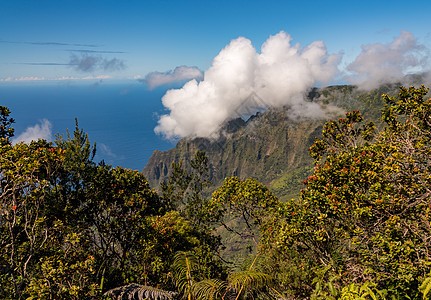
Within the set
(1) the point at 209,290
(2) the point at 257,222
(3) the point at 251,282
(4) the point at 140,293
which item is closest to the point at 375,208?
(3) the point at 251,282

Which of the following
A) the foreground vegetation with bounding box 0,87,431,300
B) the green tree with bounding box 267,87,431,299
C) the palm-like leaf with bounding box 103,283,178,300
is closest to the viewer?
the foreground vegetation with bounding box 0,87,431,300

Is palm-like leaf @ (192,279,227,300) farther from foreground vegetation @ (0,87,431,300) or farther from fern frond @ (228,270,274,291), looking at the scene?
fern frond @ (228,270,274,291)

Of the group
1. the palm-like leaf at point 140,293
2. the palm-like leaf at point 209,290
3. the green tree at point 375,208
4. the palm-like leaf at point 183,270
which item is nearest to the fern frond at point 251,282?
the palm-like leaf at point 209,290

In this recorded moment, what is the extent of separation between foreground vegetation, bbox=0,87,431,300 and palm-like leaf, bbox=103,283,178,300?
0.06 meters

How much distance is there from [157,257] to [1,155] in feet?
27.2

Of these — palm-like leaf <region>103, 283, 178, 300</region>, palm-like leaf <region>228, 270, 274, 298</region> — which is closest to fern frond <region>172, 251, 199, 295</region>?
palm-like leaf <region>103, 283, 178, 300</region>

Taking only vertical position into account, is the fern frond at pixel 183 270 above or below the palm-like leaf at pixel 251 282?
above

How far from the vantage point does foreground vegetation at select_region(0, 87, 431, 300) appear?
620 cm

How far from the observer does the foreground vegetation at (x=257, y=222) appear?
244 inches

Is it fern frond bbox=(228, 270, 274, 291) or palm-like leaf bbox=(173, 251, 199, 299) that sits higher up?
palm-like leaf bbox=(173, 251, 199, 299)

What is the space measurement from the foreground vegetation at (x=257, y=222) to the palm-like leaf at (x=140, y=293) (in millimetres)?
56

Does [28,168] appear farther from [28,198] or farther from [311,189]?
[311,189]

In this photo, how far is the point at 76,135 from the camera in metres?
16.6

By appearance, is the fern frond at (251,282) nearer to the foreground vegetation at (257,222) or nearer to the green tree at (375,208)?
the foreground vegetation at (257,222)
